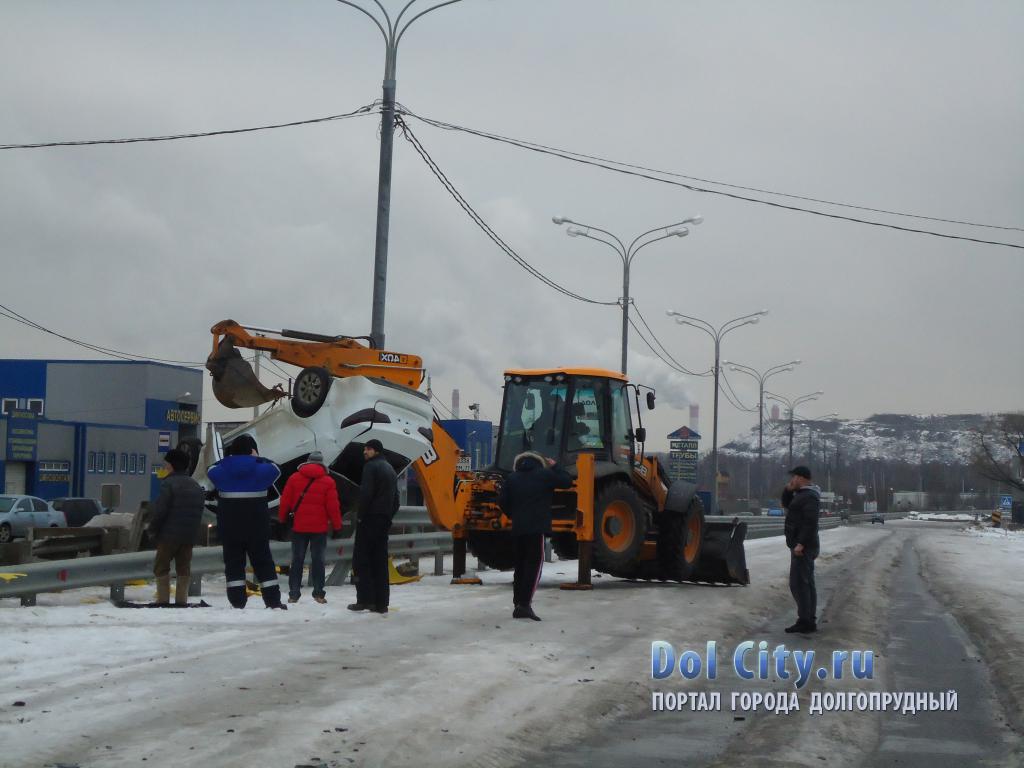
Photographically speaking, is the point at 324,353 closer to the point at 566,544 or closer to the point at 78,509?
the point at 566,544

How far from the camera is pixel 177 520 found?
12250 mm

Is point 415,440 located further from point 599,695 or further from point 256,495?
point 599,695

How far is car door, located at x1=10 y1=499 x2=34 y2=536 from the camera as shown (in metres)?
35.2

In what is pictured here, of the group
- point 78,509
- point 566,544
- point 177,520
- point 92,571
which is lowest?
point 78,509

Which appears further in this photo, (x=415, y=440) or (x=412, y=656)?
(x=415, y=440)

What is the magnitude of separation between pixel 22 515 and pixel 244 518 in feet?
85.8

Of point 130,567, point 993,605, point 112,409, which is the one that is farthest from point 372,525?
point 112,409

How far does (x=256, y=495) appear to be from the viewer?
12.3 m

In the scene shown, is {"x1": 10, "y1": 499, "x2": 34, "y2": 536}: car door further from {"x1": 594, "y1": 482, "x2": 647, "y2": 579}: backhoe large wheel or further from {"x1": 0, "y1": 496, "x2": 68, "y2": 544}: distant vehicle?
{"x1": 594, "y1": 482, "x2": 647, "y2": 579}: backhoe large wheel

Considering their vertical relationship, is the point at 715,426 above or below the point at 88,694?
above

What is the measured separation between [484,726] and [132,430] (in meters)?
57.8

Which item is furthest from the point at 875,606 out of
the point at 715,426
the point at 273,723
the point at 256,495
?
the point at 715,426

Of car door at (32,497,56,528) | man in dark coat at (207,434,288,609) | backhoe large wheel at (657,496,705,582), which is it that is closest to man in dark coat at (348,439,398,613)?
man in dark coat at (207,434,288,609)

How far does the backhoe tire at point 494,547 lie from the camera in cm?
1700
